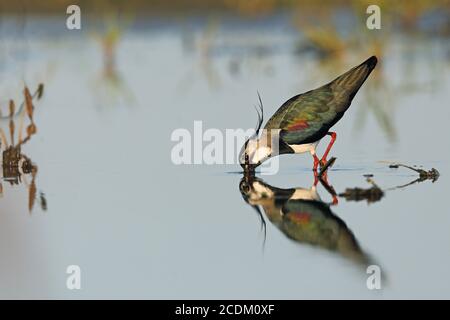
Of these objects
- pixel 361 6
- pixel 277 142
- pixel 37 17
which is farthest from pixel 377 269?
pixel 37 17

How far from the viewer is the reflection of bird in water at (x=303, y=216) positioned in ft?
22.5

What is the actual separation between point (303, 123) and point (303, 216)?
4.57 ft

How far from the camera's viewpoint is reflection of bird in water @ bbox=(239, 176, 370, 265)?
22.5ft

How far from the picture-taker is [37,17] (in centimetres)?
2028

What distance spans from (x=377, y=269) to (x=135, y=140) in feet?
13.9

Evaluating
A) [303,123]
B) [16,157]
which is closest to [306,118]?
[303,123]

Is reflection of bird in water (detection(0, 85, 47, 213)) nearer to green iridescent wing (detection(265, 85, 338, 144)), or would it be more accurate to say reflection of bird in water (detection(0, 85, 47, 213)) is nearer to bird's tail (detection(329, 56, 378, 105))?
green iridescent wing (detection(265, 85, 338, 144))

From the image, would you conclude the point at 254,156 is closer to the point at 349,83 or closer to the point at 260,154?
the point at 260,154

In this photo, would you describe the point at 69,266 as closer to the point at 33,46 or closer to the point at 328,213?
the point at 328,213

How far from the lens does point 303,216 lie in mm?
7469

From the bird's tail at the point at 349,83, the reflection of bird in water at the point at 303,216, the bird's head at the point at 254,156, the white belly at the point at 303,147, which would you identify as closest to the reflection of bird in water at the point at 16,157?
the bird's head at the point at 254,156

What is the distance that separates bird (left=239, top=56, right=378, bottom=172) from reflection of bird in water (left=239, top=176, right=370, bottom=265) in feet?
0.80

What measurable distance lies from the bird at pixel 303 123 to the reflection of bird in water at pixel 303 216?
243 millimetres

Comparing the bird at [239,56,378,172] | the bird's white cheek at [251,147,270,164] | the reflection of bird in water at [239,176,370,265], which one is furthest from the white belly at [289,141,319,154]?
the reflection of bird in water at [239,176,370,265]
